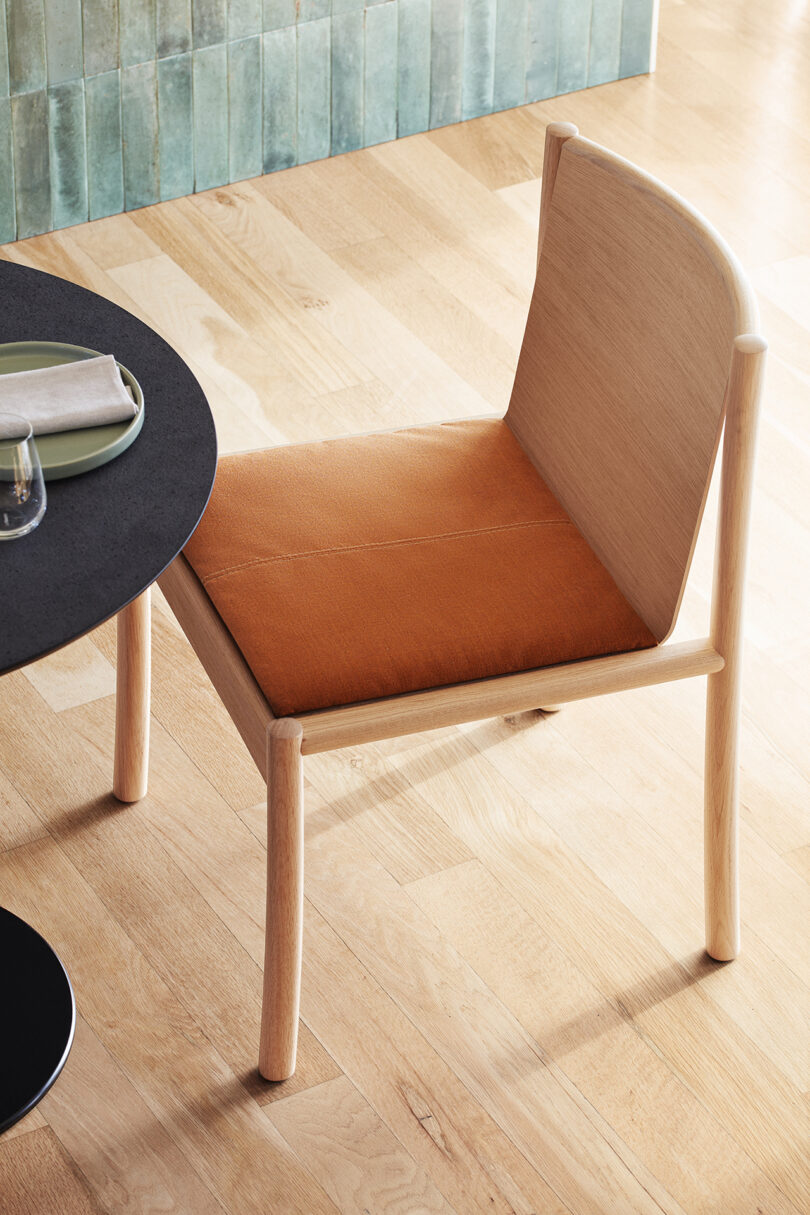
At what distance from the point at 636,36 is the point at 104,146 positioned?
125 cm

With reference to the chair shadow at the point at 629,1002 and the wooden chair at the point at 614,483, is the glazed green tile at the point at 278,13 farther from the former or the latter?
the chair shadow at the point at 629,1002

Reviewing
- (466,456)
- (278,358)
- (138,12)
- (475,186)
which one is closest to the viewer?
(466,456)

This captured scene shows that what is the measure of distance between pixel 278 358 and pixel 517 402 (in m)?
1.00

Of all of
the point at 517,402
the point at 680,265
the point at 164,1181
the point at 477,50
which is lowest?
the point at 164,1181

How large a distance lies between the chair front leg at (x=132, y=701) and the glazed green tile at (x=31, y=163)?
135 centimetres

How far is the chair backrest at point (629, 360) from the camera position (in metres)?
1.32

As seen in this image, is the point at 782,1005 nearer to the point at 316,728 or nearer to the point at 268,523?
the point at 316,728

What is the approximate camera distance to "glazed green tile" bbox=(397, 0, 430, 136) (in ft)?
9.89

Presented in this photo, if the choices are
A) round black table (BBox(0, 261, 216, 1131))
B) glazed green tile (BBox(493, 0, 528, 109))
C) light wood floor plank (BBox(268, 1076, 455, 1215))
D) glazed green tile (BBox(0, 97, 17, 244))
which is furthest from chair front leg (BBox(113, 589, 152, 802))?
glazed green tile (BBox(493, 0, 528, 109))

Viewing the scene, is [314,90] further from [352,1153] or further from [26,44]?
[352,1153]

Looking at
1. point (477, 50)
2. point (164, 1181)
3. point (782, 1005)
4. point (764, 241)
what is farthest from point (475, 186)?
point (164, 1181)

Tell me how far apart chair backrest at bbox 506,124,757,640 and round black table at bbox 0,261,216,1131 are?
0.39 metres

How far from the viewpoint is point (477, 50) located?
3.14m

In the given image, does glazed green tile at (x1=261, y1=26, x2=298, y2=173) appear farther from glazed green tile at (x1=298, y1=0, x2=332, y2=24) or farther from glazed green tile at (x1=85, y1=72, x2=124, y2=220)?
glazed green tile at (x1=85, y1=72, x2=124, y2=220)
